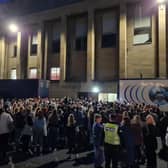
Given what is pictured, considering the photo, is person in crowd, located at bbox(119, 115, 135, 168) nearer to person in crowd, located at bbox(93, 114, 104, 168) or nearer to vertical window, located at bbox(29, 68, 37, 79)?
person in crowd, located at bbox(93, 114, 104, 168)

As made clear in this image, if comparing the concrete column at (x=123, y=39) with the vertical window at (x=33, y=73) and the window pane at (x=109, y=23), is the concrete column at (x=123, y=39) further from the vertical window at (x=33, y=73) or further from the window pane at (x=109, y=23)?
the vertical window at (x=33, y=73)

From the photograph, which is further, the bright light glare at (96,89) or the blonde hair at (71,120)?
the bright light glare at (96,89)

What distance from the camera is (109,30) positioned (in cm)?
3275

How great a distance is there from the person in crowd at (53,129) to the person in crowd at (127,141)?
13.9 feet

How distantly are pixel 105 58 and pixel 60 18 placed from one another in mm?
8469

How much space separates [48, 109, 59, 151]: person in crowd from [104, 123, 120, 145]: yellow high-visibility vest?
4.02 meters

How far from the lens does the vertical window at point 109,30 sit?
3234 centimetres

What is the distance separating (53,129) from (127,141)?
4.61 metres

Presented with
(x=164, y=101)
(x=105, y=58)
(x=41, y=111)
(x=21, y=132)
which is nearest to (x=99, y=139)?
(x=41, y=111)

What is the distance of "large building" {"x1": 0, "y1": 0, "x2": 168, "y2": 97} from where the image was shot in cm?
2972

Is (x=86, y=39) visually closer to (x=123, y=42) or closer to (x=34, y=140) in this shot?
(x=123, y=42)

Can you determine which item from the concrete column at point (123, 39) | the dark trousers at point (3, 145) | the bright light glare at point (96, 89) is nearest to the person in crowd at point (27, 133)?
the dark trousers at point (3, 145)

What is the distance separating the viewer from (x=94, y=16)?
33281 mm

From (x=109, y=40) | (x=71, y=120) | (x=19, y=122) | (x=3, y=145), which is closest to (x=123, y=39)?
(x=109, y=40)
